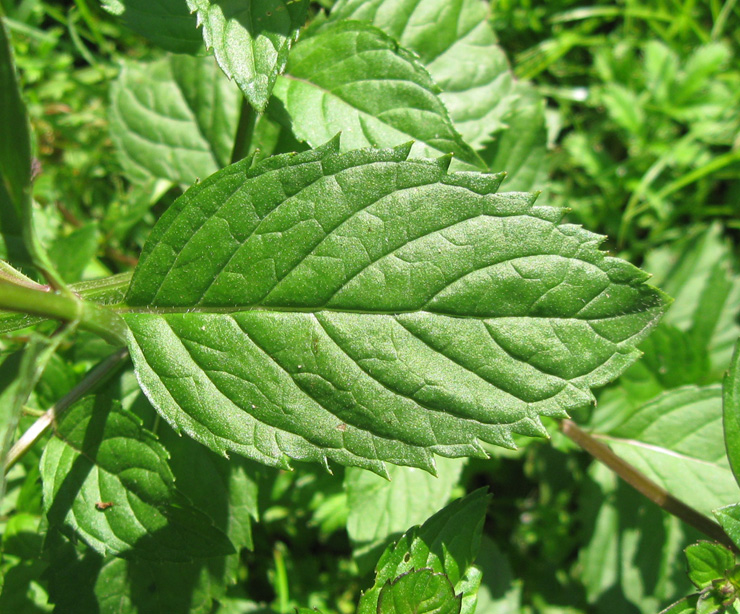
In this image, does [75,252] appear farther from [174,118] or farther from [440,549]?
[440,549]

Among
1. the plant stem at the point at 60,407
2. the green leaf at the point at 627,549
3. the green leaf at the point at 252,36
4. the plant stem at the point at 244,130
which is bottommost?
the green leaf at the point at 627,549

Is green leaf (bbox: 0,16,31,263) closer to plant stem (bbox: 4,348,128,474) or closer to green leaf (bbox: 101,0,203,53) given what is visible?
plant stem (bbox: 4,348,128,474)

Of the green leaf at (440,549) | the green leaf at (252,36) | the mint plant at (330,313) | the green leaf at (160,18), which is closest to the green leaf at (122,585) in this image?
the mint plant at (330,313)

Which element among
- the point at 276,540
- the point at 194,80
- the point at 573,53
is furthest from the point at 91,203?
the point at 573,53

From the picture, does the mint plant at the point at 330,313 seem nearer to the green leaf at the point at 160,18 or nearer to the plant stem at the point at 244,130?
the green leaf at the point at 160,18

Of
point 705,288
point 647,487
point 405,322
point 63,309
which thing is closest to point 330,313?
point 405,322

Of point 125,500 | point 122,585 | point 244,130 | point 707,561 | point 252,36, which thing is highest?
point 252,36
